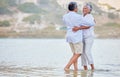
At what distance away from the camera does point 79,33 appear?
1095 cm

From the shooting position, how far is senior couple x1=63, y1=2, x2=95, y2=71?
1089 centimetres

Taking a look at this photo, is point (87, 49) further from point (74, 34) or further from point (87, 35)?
point (74, 34)

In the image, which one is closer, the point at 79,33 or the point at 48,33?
the point at 79,33

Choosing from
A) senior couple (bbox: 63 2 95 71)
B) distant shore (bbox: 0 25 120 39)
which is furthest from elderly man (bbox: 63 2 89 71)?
distant shore (bbox: 0 25 120 39)

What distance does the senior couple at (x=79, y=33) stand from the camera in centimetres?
1089

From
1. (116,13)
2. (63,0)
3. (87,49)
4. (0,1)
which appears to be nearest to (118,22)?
(116,13)

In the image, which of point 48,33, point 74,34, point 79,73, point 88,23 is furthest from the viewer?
point 48,33

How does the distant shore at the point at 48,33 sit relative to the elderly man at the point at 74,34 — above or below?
below

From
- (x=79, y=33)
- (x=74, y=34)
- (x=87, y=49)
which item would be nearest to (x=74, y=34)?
(x=74, y=34)

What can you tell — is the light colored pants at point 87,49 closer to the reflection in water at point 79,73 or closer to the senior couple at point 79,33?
the senior couple at point 79,33

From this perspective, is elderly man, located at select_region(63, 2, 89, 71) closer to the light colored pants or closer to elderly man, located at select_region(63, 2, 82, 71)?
elderly man, located at select_region(63, 2, 82, 71)

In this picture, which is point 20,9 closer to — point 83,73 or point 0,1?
point 0,1

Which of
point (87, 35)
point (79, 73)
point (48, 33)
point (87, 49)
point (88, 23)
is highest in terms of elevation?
point (88, 23)

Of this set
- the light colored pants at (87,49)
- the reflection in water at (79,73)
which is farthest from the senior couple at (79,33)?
the reflection in water at (79,73)
